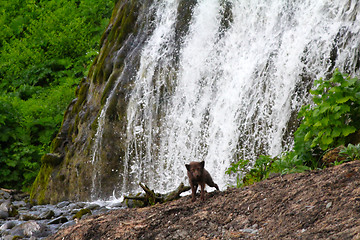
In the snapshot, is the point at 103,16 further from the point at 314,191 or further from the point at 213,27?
the point at 314,191

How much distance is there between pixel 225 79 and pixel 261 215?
5.89 meters

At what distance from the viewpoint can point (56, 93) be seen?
1803cm

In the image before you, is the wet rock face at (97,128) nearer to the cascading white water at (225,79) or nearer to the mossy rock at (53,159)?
the mossy rock at (53,159)

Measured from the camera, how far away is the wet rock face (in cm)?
1138

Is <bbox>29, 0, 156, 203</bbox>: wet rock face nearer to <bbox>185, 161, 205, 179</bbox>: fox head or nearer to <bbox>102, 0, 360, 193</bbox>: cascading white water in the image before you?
<bbox>102, 0, 360, 193</bbox>: cascading white water

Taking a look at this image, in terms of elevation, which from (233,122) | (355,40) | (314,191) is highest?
(355,40)

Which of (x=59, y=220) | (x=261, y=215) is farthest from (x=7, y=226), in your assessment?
(x=261, y=215)

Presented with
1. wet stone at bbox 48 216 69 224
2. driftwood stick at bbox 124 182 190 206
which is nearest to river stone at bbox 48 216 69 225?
wet stone at bbox 48 216 69 224

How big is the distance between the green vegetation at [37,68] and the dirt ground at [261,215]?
1101 cm

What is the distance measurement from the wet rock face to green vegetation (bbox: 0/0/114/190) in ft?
9.69

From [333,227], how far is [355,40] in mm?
5075

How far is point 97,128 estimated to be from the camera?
461 inches

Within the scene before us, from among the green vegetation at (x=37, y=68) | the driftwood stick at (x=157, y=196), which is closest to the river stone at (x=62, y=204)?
the green vegetation at (x=37, y=68)

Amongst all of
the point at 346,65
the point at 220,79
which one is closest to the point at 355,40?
the point at 346,65
